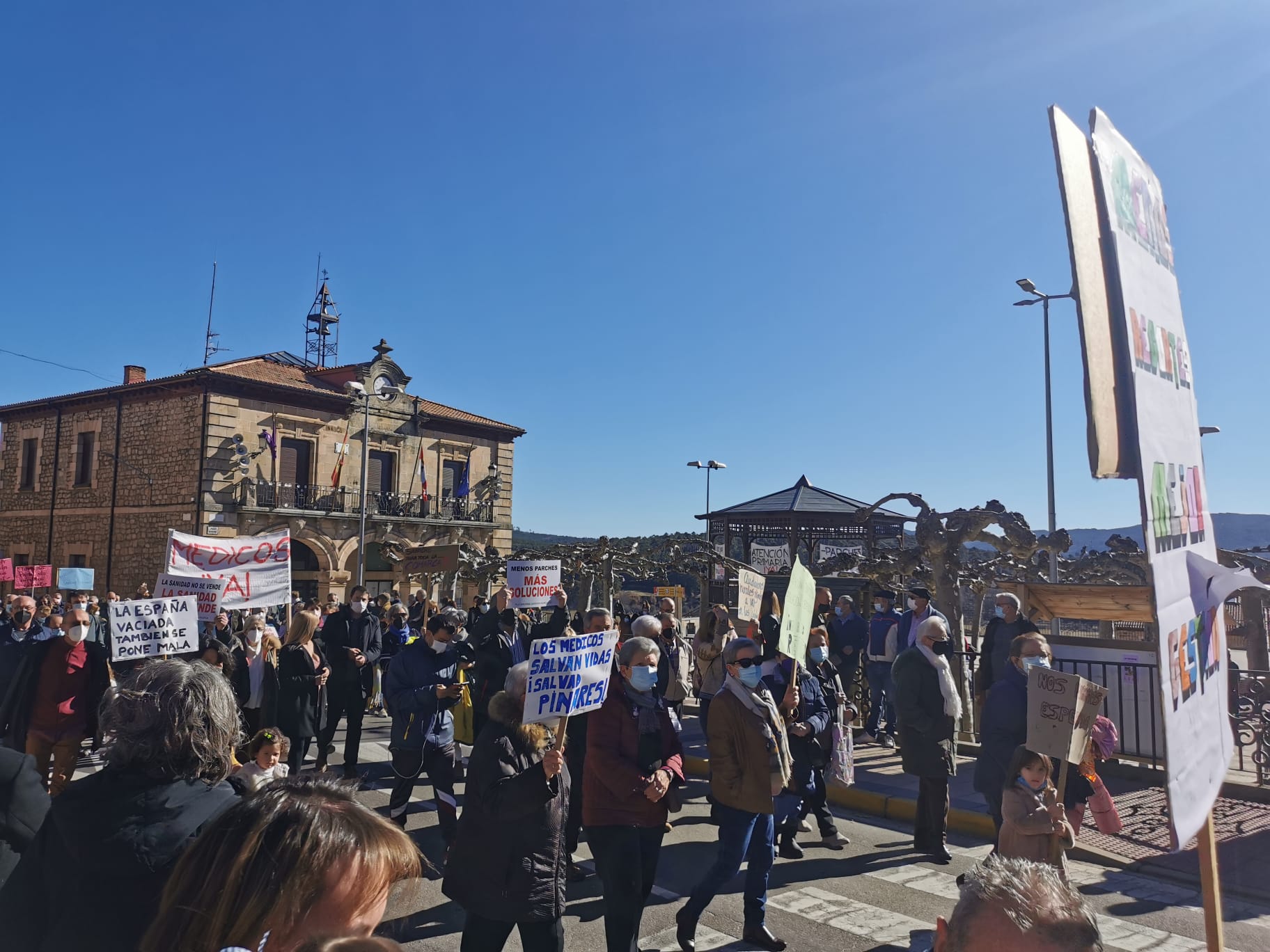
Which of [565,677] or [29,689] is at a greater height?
[565,677]

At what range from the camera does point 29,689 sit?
294 inches

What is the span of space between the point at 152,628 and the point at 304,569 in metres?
23.6

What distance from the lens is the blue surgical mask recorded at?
16.6ft

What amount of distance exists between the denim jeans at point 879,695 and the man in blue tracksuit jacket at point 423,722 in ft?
19.7

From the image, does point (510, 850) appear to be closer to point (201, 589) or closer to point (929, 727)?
Answer: point (929, 727)

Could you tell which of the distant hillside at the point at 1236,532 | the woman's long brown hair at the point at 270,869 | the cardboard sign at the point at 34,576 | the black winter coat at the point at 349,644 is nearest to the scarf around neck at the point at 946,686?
the black winter coat at the point at 349,644

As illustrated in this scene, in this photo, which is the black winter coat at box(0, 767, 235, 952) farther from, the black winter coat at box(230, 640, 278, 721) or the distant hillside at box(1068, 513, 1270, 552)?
the distant hillside at box(1068, 513, 1270, 552)

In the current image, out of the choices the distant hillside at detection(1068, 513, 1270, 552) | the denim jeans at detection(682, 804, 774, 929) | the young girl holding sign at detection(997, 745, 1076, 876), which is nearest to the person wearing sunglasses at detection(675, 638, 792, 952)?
the denim jeans at detection(682, 804, 774, 929)

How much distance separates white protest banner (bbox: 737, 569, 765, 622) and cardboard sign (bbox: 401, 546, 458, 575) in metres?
9.07

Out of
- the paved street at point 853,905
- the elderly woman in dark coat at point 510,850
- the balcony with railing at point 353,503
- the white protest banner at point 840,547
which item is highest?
the balcony with railing at point 353,503

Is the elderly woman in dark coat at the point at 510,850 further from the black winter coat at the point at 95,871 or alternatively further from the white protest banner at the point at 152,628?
the white protest banner at the point at 152,628

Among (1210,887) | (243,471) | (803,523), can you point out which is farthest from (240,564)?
(243,471)

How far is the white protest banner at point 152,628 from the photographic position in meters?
8.73

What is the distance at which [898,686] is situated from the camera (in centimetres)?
705
